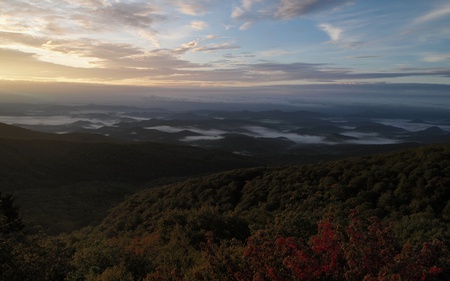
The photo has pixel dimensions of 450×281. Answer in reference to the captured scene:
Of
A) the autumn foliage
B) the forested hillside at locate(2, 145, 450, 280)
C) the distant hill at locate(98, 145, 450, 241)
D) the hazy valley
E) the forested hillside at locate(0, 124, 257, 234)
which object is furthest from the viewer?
the forested hillside at locate(0, 124, 257, 234)

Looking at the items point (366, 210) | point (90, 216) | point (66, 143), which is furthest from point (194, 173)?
point (366, 210)

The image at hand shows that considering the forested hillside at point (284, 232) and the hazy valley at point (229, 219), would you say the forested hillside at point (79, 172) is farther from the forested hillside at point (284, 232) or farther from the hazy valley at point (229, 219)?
the forested hillside at point (284, 232)

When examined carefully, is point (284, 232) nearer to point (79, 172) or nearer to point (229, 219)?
point (229, 219)

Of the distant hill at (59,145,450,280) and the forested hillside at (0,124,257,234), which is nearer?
the distant hill at (59,145,450,280)

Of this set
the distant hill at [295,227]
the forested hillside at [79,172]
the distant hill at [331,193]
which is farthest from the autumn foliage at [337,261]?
the forested hillside at [79,172]

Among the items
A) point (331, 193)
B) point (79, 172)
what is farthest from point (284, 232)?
point (79, 172)

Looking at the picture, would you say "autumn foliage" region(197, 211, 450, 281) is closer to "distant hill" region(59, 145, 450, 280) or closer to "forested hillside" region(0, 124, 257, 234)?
"distant hill" region(59, 145, 450, 280)

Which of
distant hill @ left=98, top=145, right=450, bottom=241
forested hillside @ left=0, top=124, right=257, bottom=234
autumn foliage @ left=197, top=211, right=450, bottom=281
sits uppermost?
autumn foliage @ left=197, top=211, right=450, bottom=281

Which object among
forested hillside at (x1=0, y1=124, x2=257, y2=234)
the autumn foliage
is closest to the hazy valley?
the autumn foliage

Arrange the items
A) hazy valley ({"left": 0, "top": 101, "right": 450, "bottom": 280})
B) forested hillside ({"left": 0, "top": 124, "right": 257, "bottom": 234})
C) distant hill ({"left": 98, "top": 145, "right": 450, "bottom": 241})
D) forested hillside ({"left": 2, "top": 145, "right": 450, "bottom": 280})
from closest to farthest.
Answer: forested hillside ({"left": 2, "top": 145, "right": 450, "bottom": 280}) → hazy valley ({"left": 0, "top": 101, "right": 450, "bottom": 280}) → distant hill ({"left": 98, "top": 145, "right": 450, "bottom": 241}) → forested hillside ({"left": 0, "top": 124, "right": 257, "bottom": 234})
